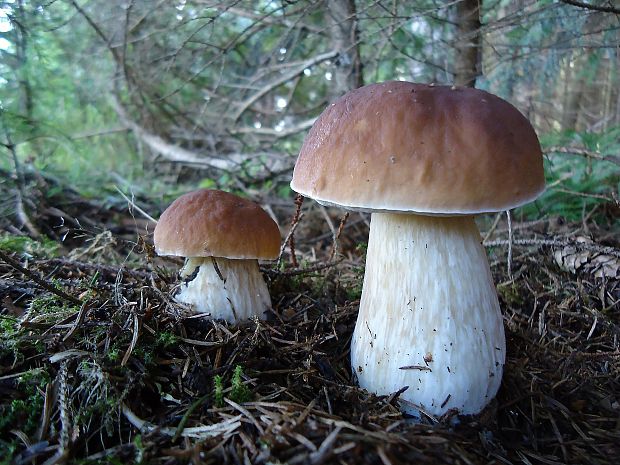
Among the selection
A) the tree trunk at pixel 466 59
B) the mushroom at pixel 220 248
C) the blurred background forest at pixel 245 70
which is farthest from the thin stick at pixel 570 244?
the mushroom at pixel 220 248

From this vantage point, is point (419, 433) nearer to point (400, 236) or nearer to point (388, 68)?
point (400, 236)

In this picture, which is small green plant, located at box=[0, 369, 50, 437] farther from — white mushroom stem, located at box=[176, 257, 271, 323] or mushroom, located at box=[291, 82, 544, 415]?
mushroom, located at box=[291, 82, 544, 415]

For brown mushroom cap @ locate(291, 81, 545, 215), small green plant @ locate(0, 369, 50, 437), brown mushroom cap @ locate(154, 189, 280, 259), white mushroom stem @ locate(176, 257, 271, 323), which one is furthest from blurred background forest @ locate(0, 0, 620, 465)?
brown mushroom cap @ locate(291, 81, 545, 215)

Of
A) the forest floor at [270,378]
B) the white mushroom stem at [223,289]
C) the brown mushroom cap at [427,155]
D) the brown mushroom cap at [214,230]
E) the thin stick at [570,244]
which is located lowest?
the forest floor at [270,378]

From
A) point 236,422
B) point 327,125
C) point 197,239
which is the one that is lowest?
point 236,422

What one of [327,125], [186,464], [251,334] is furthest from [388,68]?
[186,464]

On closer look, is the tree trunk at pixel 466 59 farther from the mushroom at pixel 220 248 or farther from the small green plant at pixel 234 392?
the small green plant at pixel 234 392
